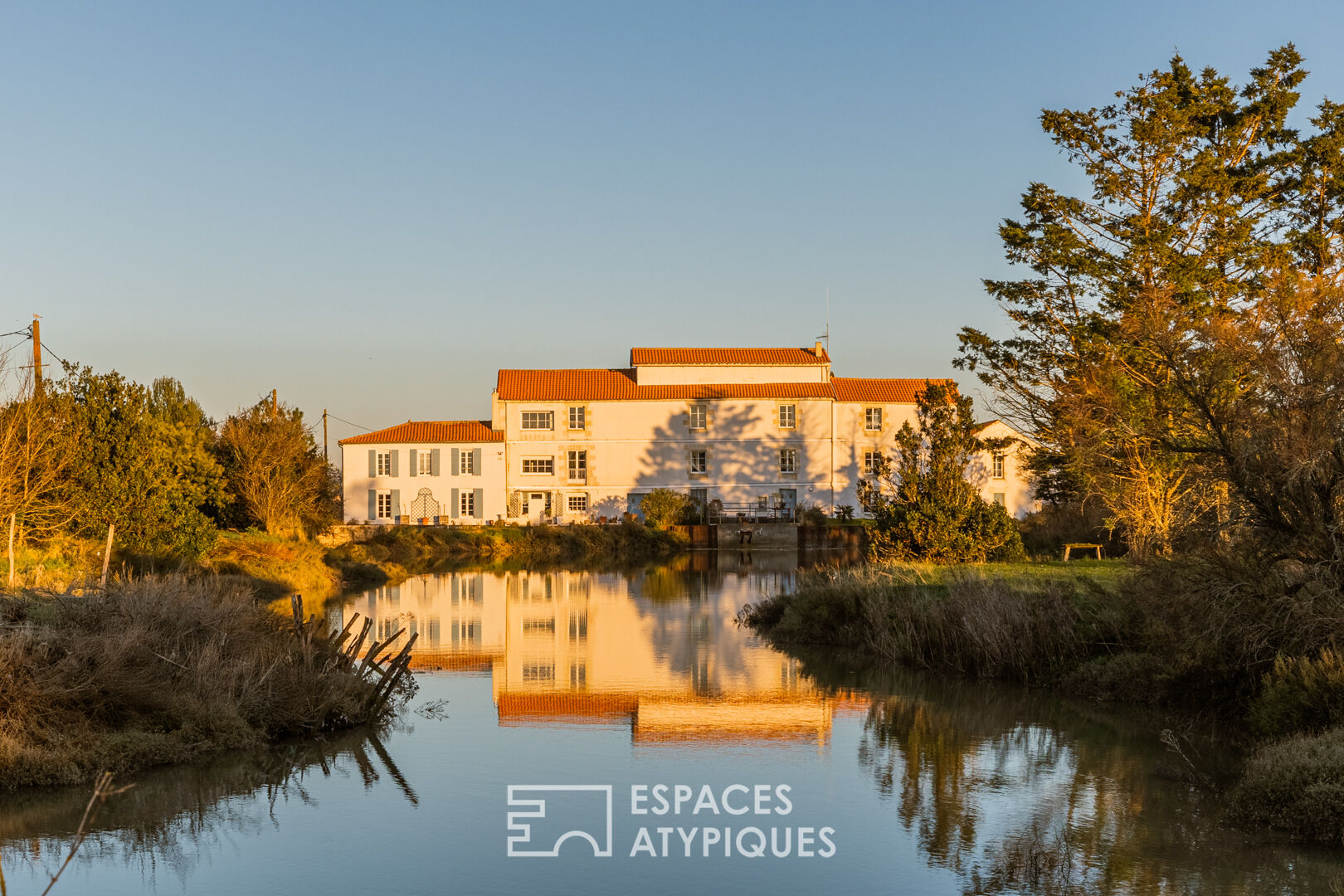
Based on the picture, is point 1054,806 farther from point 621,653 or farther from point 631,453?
point 631,453

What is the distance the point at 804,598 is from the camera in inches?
814

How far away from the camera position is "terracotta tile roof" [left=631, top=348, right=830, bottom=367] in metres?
57.9

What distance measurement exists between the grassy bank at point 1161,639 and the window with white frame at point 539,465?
3613cm

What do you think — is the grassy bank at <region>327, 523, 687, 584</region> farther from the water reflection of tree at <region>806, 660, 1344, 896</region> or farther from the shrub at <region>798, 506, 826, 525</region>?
the water reflection of tree at <region>806, 660, 1344, 896</region>

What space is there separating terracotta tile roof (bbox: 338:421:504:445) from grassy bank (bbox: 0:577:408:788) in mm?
42608

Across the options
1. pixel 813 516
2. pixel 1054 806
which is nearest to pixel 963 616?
pixel 1054 806

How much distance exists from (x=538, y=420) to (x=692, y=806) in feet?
155

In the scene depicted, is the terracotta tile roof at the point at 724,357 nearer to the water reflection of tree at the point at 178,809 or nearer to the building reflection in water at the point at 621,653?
the building reflection in water at the point at 621,653

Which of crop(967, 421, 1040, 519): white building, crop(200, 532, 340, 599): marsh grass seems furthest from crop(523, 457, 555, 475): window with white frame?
crop(200, 532, 340, 599): marsh grass

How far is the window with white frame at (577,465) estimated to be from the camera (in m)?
56.4

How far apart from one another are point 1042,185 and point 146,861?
2478cm

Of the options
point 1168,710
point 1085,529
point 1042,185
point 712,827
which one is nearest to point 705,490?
point 1085,529

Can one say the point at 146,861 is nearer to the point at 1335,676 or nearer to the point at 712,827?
the point at 712,827

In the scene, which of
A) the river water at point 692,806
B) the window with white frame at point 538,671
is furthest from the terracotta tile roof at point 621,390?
the river water at point 692,806
